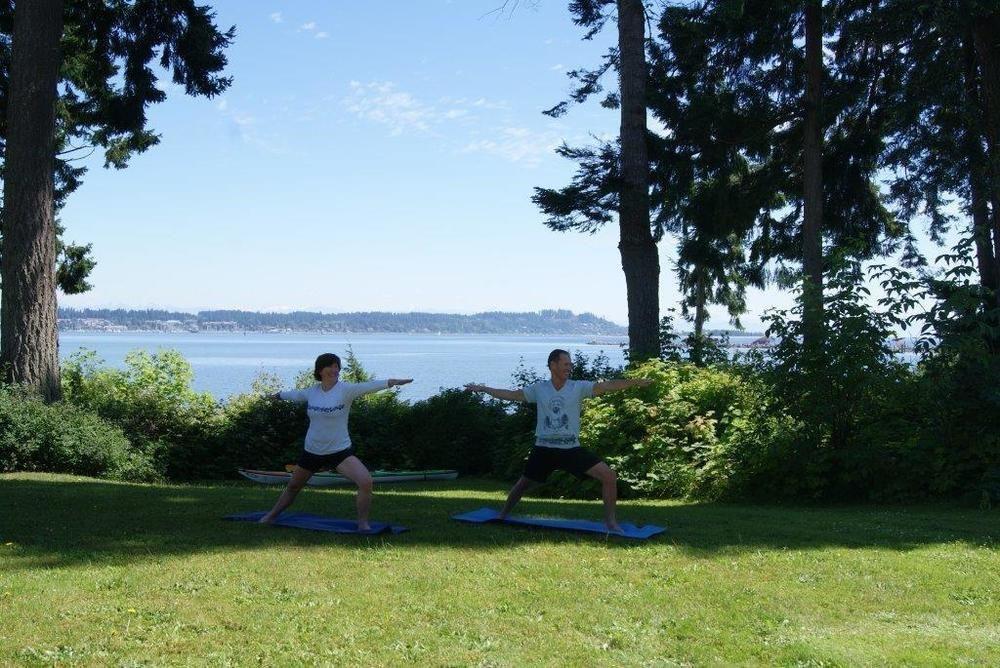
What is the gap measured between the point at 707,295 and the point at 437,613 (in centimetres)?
2480

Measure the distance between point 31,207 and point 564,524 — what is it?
1383cm

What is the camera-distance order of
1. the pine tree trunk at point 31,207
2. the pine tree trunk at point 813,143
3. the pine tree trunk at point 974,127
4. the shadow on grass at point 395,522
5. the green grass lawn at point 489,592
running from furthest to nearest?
1. the pine tree trunk at point 813,143
2. the pine tree trunk at point 31,207
3. the pine tree trunk at point 974,127
4. the shadow on grass at point 395,522
5. the green grass lawn at point 489,592

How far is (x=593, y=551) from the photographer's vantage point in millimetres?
8672

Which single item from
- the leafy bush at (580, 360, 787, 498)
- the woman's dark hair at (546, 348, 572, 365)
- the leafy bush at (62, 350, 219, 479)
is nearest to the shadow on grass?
the leafy bush at (580, 360, 787, 498)

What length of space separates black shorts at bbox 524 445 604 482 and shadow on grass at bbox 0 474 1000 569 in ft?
1.98

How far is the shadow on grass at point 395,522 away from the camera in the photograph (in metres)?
8.80

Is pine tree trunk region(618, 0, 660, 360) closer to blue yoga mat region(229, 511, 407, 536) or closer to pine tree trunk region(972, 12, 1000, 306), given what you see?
pine tree trunk region(972, 12, 1000, 306)

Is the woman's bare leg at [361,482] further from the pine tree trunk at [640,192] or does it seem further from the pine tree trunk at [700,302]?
the pine tree trunk at [700,302]

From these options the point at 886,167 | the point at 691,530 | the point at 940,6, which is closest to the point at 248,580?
the point at 691,530

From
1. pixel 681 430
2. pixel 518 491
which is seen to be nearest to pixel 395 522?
pixel 518 491

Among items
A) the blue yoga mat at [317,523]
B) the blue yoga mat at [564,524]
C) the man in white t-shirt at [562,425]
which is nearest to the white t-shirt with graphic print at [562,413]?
the man in white t-shirt at [562,425]

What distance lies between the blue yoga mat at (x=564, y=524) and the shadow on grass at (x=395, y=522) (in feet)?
0.47

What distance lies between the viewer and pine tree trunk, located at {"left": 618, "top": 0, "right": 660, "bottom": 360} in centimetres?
2097

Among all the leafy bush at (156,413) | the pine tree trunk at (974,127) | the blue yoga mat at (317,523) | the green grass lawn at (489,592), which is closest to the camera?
the green grass lawn at (489,592)
